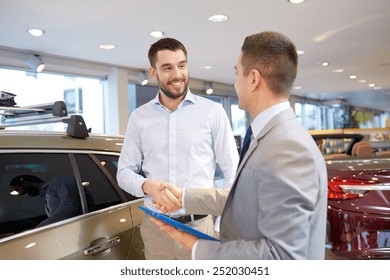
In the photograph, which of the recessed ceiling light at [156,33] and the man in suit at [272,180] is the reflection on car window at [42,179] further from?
the recessed ceiling light at [156,33]

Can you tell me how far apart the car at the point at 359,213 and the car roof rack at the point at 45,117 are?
1112 mm

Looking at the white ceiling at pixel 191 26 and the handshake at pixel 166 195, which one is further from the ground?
the white ceiling at pixel 191 26

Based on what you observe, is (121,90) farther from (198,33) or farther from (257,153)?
(257,153)

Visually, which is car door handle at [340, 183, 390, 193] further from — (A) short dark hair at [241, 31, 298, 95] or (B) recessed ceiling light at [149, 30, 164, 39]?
(B) recessed ceiling light at [149, 30, 164, 39]

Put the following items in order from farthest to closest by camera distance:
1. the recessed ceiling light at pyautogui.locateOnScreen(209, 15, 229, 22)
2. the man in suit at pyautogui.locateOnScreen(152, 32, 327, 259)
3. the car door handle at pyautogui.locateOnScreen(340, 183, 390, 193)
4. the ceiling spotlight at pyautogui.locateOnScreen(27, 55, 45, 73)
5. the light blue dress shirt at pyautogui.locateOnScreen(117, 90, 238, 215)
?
the recessed ceiling light at pyautogui.locateOnScreen(209, 15, 229, 22)
the ceiling spotlight at pyautogui.locateOnScreen(27, 55, 45, 73)
the car door handle at pyautogui.locateOnScreen(340, 183, 390, 193)
the light blue dress shirt at pyautogui.locateOnScreen(117, 90, 238, 215)
the man in suit at pyautogui.locateOnScreen(152, 32, 327, 259)

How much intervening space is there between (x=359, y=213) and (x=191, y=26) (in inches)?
76.2

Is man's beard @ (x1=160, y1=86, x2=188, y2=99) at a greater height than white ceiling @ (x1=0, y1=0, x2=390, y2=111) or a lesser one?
lesser

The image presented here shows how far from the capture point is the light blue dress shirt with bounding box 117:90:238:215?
130cm

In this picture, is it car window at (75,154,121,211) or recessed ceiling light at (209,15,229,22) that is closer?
car window at (75,154,121,211)

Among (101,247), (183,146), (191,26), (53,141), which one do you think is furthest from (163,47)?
(191,26)

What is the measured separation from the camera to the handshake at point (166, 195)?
1025mm

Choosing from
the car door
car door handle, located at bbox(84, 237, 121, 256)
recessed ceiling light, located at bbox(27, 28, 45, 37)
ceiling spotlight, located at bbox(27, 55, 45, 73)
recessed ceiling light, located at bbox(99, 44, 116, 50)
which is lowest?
car door handle, located at bbox(84, 237, 121, 256)

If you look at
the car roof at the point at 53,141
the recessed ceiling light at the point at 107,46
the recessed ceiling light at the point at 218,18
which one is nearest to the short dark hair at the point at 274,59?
the car roof at the point at 53,141

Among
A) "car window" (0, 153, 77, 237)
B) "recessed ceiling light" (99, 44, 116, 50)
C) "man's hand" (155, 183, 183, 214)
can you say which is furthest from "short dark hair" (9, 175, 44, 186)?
"recessed ceiling light" (99, 44, 116, 50)
